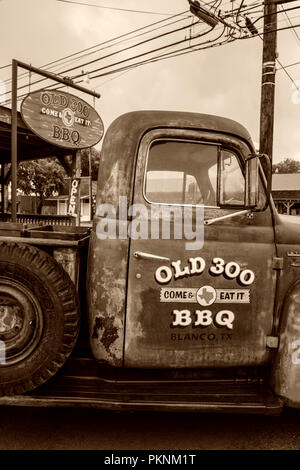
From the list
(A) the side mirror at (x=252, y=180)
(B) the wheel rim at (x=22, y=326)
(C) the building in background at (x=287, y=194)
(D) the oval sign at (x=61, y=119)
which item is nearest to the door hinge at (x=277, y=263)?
(A) the side mirror at (x=252, y=180)

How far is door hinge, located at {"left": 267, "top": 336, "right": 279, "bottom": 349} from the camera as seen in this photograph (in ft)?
8.67

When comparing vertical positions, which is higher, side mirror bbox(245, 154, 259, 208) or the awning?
the awning

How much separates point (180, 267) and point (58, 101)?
5.40 metres

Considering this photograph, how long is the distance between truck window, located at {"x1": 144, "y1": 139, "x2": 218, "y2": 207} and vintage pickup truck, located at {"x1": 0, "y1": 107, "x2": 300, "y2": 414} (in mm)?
10

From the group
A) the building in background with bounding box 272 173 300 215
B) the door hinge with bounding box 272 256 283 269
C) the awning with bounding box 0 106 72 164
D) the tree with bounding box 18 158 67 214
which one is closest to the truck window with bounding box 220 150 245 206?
the door hinge with bounding box 272 256 283 269

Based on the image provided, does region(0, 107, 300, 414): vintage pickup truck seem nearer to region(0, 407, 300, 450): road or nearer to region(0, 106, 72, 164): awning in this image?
region(0, 407, 300, 450): road

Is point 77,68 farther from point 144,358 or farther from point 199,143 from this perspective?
point 144,358

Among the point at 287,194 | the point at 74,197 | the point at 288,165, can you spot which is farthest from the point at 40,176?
the point at 288,165

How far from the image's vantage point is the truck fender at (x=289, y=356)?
8.35ft

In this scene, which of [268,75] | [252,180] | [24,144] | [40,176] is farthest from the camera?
[40,176]

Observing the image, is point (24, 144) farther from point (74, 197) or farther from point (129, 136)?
point (129, 136)

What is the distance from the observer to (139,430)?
110 inches

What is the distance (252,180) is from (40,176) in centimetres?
3363

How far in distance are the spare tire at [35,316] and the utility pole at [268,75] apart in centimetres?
657
